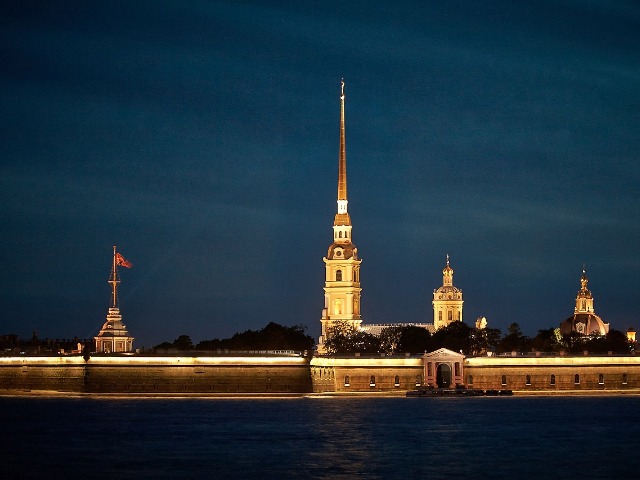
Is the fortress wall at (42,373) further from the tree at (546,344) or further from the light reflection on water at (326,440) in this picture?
the tree at (546,344)

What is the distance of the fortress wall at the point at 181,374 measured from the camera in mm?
148500

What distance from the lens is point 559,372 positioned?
477ft

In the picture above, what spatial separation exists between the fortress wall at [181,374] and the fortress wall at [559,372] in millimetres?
15035

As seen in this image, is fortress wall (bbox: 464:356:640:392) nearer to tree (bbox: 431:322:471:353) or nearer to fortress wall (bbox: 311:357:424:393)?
fortress wall (bbox: 311:357:424:393)

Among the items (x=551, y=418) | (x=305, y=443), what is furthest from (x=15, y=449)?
(x=551, y=418)

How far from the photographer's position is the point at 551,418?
114062 millimetres

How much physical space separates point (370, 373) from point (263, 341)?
43.7 m

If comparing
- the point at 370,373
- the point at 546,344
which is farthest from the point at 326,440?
the point at 546,344

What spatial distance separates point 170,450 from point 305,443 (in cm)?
742

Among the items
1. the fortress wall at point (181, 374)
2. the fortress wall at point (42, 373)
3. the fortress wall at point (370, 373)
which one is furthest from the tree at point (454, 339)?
the fortress wall at point (42, 373)

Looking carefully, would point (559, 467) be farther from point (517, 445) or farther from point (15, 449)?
point (15, 449)

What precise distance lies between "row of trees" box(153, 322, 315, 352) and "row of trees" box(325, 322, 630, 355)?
390 centimetres

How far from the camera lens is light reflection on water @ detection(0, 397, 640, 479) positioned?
8294 cm

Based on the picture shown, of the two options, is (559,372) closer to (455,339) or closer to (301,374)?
(301,374)
